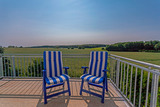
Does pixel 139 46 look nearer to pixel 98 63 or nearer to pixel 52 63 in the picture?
pixel 98 63

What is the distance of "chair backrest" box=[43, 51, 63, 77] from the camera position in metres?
2.55

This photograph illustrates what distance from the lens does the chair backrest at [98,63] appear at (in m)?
2.59

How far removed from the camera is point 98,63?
2686 millimetres

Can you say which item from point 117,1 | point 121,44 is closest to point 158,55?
point 121,44

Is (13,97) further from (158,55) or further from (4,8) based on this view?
(158,55)

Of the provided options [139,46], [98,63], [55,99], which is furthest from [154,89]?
[139,46]

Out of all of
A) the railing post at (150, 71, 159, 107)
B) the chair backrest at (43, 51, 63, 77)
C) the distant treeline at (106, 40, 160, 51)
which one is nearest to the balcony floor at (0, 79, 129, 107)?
the chair backrest at (43, 51, 63, 77)

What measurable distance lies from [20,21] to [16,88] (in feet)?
12.6

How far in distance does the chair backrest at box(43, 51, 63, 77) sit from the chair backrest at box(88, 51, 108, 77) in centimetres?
99

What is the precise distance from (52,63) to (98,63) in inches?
54.3

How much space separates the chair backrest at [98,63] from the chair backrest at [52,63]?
992mm

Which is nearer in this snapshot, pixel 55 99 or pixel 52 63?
pixel 55 99

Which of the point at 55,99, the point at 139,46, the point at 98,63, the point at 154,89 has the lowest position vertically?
the point at 55,99

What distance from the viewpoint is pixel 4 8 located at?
450cm
